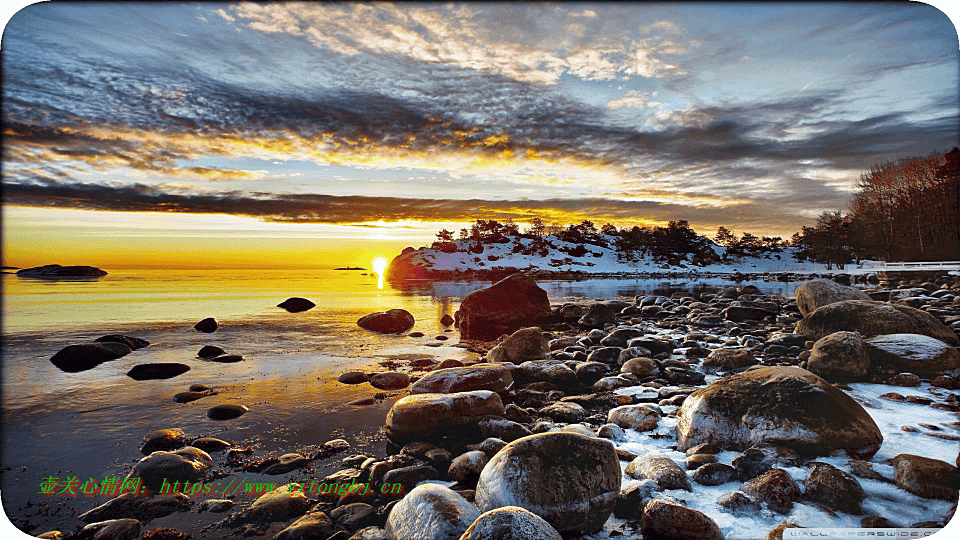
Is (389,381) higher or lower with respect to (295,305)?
higher

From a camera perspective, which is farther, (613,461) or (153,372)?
(153,372)

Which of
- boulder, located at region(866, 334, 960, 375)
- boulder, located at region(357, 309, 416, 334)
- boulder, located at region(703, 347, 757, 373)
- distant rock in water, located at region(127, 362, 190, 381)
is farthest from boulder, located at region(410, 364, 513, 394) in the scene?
boulder, located at region(357, 309, 416, 334)

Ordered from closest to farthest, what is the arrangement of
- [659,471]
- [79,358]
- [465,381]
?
[659,471]
[465,381]
[79,358]

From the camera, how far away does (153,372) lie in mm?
9109

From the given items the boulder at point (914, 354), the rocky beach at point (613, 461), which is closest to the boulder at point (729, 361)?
the rocky beach at point (613, 461)

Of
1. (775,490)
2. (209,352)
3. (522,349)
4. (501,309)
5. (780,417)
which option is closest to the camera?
(775,490)

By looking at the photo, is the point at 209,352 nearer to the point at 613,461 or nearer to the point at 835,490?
the point at 613,461

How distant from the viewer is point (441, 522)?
3000mm

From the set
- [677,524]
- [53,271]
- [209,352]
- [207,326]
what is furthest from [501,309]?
[53,271]

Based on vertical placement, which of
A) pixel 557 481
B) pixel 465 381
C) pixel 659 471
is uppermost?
pixel 557 481

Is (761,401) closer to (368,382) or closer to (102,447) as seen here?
(368,382)

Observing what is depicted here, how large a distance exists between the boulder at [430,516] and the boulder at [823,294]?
43.6ft

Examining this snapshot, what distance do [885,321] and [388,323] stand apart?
1457 cm

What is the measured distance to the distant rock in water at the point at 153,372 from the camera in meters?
8.99
